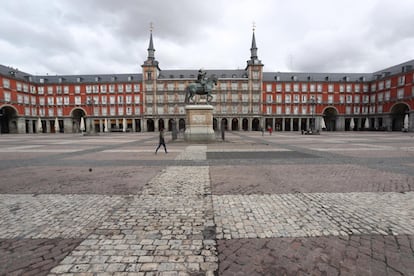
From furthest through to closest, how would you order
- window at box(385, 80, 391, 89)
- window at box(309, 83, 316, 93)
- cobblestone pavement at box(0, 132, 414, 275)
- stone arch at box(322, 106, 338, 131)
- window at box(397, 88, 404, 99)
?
stone arch at box(322, 106, 338, 131) < window at box(309, 83, 316, 93) < window at box(385, 80, 391, 89) < window at box(397, 88, 404, 99) < cobblestone pavement at box(0, 132, 414, 275)

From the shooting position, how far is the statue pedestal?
17.4 meters

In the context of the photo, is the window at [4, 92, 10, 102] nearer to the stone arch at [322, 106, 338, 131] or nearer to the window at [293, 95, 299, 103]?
the window at [293, 95, 299, 103]

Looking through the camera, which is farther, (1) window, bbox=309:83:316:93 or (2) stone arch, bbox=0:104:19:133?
(1) window, bbox=309:83:316:93

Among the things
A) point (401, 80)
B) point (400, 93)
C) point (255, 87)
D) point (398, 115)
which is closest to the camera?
point (401, 80)

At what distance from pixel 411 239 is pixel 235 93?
5524cm

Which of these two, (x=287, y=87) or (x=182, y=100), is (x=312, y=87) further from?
(x=182, y=100)

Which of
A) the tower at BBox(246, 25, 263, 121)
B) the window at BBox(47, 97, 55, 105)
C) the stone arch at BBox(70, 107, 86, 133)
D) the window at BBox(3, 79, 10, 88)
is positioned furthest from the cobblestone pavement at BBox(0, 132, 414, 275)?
the window at BBox(47, 97, 55, 105)

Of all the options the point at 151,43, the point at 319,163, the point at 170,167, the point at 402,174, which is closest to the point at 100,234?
the point at 170,167

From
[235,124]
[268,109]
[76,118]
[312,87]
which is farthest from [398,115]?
[76,118]

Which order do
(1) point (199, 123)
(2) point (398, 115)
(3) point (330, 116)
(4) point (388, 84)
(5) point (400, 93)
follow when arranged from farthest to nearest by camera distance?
1. (3) point (330, 116)
2. (4) point (388, 84)
3. (2) point (398, 115)
4. (5) point (400, 93)
5. (1) point (199, 123)

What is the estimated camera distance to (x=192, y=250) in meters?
2.55

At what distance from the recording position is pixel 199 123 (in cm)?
1767

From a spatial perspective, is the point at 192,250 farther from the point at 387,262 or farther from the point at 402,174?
the point at 402,174

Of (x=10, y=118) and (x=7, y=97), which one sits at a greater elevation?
(x=7, y=97)
